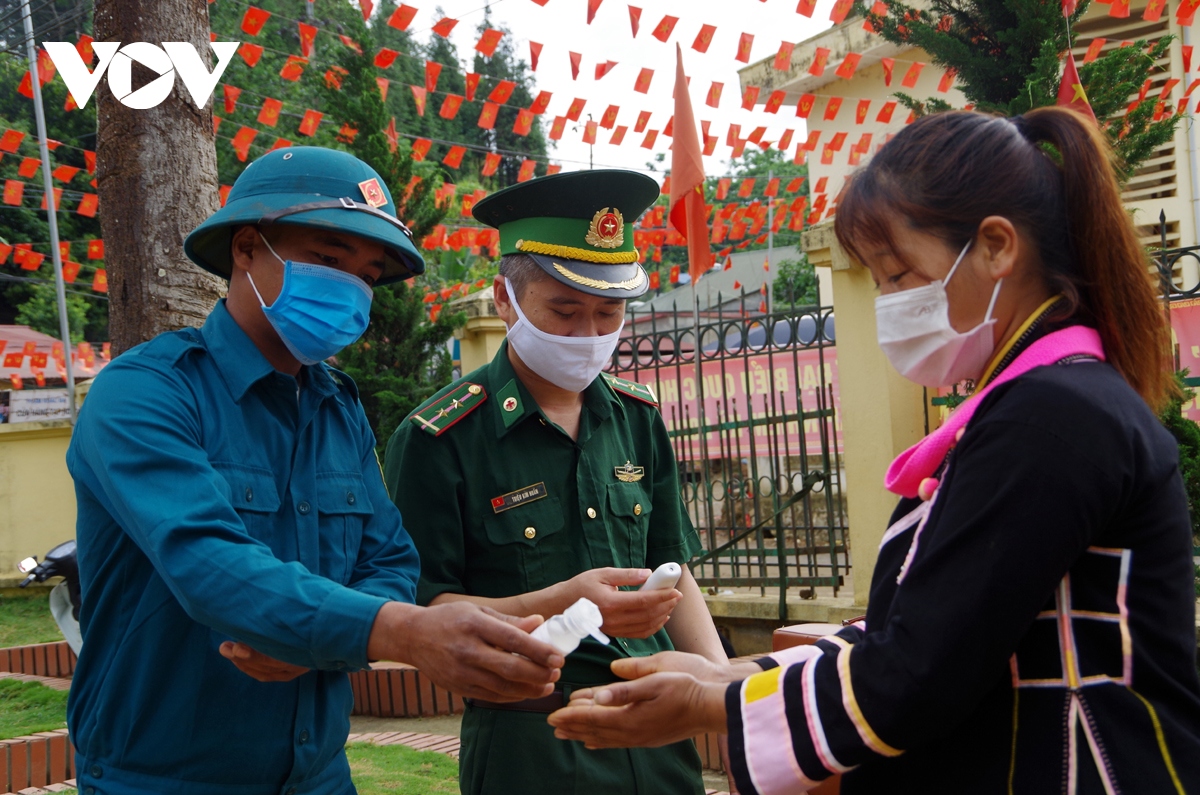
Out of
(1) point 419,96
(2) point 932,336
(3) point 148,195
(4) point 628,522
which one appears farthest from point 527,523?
(1) point 419,96

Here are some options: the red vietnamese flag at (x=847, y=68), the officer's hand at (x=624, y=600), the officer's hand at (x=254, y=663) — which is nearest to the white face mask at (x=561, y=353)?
the officer's hand at (x=624, y=600)

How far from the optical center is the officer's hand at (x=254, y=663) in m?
1.65

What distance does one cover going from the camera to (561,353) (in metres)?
2.50

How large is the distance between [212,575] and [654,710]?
734 mm

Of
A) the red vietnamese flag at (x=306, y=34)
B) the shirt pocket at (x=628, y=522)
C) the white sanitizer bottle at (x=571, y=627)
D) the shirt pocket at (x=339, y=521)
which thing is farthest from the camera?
the red vietnamese flag at (x=306, y=34)

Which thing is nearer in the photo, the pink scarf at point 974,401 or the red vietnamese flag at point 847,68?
the pink scarf at point 974,401

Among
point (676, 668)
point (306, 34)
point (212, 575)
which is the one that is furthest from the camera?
point (306, 34)

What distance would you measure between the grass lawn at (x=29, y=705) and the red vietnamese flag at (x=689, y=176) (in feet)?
15.6

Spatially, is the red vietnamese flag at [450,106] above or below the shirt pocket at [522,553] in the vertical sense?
above

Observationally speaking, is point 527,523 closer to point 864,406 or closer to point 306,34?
point 864,406

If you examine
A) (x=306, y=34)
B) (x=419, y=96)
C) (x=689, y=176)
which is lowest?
(x=689, y=176)

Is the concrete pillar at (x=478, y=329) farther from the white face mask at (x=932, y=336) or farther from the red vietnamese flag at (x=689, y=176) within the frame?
the white face mask at (x=932, y=336)

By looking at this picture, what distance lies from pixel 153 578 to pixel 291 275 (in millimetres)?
641

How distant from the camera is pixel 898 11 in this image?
5.65 m
